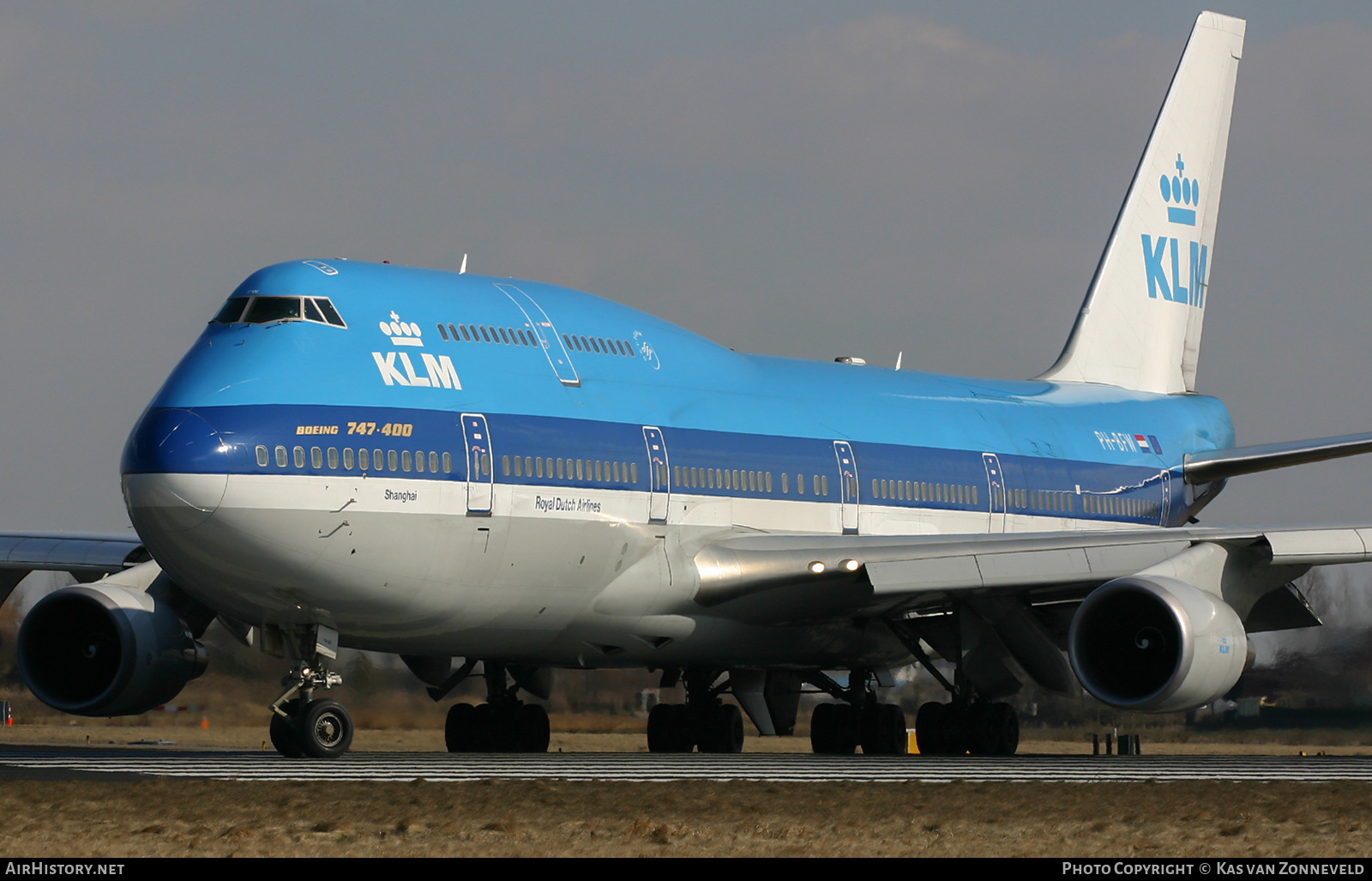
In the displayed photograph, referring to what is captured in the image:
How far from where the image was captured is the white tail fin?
28500 millimetres

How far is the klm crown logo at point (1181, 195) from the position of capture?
29.6 m

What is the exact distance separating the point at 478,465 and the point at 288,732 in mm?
2842

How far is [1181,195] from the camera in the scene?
29.9 metres

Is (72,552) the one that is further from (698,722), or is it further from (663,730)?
(698,722)

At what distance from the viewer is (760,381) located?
21.1 metres

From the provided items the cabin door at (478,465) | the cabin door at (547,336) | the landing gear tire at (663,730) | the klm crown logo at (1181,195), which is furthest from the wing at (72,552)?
the klm crown logo at (1181,195)

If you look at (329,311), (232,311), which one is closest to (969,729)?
(329,311)

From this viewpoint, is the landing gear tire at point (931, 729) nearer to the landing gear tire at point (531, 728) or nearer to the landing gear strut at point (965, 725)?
the landing gear strut at point (965, 725)

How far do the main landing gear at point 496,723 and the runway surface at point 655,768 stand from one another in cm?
165

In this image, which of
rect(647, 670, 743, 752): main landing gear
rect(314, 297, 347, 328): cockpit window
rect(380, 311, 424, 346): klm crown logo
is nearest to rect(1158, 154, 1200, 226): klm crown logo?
rect(647, 670, 743, 752): main landing gear

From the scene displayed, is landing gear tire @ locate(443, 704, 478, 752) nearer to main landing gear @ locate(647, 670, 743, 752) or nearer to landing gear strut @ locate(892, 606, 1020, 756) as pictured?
main landing gear @ locate(647, 670, 743, 752)

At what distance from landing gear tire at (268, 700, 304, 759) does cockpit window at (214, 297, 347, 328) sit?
327cm
